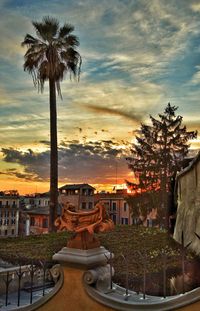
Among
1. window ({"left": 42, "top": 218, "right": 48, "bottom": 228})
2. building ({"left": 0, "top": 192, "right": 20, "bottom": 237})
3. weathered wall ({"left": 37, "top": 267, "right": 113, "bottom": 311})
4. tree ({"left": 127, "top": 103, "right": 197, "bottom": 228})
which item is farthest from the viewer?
building ({"left": 0, "top": 192, "right": 20, "bottom": 237})

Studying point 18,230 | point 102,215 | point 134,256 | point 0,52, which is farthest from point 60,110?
point 18,230

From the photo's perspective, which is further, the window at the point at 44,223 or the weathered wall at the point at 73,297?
the window at the point at 44,223

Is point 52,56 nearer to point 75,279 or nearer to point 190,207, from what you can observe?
point 190,207

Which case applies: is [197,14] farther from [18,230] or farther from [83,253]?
[18,230]

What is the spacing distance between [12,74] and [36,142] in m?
2.80

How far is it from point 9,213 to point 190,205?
47.3 m

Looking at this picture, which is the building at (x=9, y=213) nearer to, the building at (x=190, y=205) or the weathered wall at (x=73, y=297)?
the building at (x=190, y=205)

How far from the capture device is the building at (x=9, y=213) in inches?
1919

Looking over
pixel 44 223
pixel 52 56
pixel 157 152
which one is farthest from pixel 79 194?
pixel 44 223

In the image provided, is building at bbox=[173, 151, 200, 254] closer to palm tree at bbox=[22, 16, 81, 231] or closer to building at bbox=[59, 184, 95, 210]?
building at bbox=[59, 184, 95, 210]

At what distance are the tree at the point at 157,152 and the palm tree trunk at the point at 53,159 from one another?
7.52 meters

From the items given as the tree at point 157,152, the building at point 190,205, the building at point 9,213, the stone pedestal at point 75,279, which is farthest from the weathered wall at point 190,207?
the building at point 9,213

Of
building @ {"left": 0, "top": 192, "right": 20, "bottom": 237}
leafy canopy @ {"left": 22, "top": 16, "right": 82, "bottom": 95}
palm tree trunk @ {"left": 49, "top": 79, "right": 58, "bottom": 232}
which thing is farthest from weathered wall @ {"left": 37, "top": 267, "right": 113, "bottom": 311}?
building @ {"left": 0, "top": 192, "right": 20, "bottom": 237}

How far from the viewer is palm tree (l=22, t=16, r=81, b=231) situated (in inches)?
692
